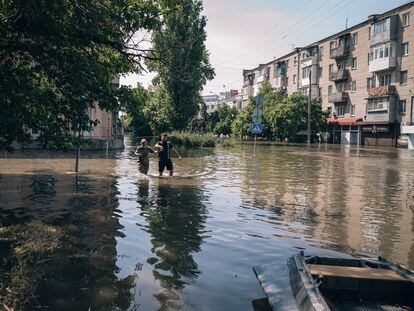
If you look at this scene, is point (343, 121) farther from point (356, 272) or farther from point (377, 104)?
point (356, 272)

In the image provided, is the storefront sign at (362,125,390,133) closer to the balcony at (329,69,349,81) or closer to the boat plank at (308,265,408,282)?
the balcony at (329,69,349,81)

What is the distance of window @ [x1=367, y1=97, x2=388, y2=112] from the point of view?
2036 inches

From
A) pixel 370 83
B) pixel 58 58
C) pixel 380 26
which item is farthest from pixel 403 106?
pixel 58 58

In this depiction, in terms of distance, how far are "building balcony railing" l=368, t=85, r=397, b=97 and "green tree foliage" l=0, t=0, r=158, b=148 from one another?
155ft

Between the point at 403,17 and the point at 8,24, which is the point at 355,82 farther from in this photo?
the point at 8,24

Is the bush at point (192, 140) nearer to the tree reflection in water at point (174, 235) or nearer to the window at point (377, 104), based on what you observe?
the window at point (377, 104)

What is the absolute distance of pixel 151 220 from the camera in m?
9.34

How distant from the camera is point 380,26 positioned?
52.7 metres

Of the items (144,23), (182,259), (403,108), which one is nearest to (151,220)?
(182,259)

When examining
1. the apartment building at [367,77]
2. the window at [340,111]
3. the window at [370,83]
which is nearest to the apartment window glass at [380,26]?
the apartment building at [367,77]

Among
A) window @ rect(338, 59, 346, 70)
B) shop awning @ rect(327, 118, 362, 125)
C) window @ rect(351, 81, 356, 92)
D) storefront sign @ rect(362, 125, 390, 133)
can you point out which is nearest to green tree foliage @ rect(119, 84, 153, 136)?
storefront sign @ rect(362, 125, 390, 133)

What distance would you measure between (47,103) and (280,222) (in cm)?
560

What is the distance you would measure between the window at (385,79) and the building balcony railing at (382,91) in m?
1.26

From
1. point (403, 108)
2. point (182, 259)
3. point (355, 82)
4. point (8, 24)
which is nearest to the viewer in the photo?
point (182, 259)
